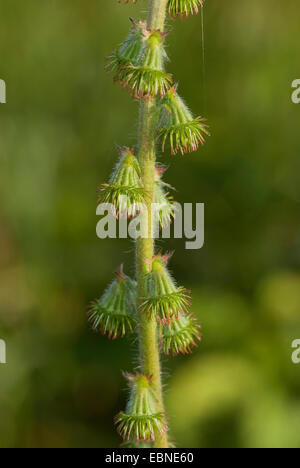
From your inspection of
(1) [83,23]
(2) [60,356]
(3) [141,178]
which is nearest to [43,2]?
(1) [83,23]

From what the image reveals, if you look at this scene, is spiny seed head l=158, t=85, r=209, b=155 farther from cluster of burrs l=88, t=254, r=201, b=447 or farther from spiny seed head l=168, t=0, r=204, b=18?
cluster of burrs l=88, t=254, r=201, b=447

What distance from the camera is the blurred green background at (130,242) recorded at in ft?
16.2

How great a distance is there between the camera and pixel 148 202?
2.63 m

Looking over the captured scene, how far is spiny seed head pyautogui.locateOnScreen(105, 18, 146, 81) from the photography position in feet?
8.43

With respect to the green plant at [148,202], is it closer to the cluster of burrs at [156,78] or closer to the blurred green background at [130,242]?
the cluster of burrs at [156,78]

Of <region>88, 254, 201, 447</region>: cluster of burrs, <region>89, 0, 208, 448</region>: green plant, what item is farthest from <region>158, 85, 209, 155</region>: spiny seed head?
<region>88, 254, 201, 447</region>: cluster of burrs

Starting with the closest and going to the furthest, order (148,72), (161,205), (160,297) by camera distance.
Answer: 1. (148,72)
2. (160,297)
3. (161,205)

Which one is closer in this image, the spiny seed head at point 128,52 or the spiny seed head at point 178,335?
the spiny seed head at point 128,52

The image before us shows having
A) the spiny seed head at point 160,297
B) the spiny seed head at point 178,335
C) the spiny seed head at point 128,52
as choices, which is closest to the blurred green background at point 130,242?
the spiny seed head at point 178,335

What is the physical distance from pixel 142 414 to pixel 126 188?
0.91 metres

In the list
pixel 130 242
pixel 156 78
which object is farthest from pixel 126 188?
pixel 130 242

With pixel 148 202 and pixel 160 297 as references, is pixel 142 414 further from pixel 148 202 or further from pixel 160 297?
pixel 148 202

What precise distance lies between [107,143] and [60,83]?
A: 2.27 ft

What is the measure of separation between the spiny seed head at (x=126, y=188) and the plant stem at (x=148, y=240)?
0.05m
